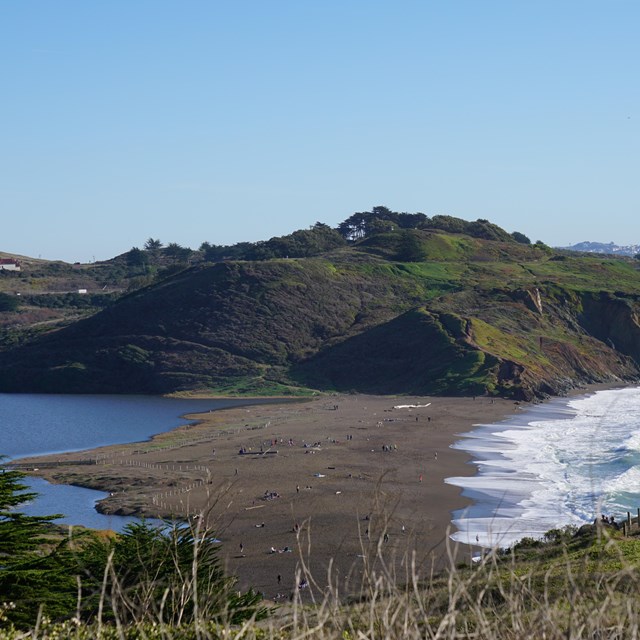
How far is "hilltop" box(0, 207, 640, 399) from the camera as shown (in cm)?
10338

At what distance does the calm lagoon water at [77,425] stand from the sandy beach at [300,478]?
5.39 feet

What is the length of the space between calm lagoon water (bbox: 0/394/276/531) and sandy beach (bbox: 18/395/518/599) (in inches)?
64.7

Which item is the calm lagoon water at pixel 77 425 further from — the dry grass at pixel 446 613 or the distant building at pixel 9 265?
the distant building at pixel 9 265

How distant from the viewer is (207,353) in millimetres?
114812

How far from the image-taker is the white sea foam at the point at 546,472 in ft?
126

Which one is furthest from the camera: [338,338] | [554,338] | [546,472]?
[338,338]

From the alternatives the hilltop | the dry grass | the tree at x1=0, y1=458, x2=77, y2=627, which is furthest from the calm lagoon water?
the dry grass

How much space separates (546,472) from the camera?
166 feet

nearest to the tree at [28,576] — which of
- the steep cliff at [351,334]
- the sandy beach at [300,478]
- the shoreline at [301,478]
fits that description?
the shoreline at [301,478]

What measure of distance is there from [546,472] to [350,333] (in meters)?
68.6

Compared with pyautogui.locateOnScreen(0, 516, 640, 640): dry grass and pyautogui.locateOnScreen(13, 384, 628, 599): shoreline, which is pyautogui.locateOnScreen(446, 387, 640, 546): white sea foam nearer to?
pyautogui.locateOnScreen(13, 384, 628, 599): shoreline

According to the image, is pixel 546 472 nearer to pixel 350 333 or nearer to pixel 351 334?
pixel 351 334

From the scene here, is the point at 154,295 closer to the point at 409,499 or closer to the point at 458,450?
the point at 458,450

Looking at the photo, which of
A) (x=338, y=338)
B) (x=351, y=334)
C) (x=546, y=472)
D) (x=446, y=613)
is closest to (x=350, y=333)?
(x=351, y=334)
